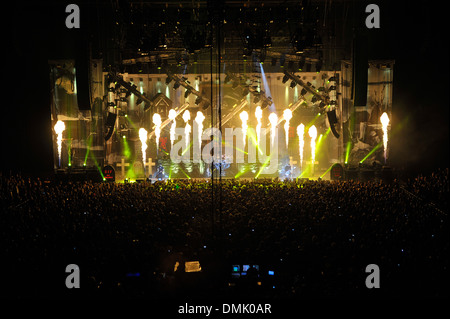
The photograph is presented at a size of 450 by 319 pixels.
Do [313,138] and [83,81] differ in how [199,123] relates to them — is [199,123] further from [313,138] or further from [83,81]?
[83,81]

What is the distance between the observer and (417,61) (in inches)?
775

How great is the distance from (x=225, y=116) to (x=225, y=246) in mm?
13732

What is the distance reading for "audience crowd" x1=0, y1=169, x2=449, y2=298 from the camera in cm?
709

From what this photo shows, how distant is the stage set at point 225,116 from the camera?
18.7 meters

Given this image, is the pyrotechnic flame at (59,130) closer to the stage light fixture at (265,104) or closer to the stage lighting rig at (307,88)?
the stage light fixture at (265,104)

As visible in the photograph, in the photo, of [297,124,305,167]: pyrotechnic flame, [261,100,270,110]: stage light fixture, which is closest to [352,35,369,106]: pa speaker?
[297,124,305,167]: pyrotechnic flame

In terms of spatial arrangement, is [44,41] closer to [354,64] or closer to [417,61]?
[354,64]

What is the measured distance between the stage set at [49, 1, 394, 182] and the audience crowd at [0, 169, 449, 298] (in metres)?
7.76

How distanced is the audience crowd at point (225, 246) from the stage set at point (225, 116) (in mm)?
7759

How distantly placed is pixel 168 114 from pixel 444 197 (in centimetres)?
1396

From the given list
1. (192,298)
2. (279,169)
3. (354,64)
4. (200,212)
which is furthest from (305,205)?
(279,169)

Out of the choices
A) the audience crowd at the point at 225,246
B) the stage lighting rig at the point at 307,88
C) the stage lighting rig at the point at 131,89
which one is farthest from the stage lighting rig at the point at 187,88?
the audience crowd at the point at 225,246

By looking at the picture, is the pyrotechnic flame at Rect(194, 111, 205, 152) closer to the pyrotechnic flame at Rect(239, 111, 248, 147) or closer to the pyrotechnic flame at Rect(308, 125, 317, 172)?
the pyrotechnic flame at Rect(239, 111, 248, 147)

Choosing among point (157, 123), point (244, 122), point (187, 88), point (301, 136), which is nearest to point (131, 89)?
point (157, 123)
